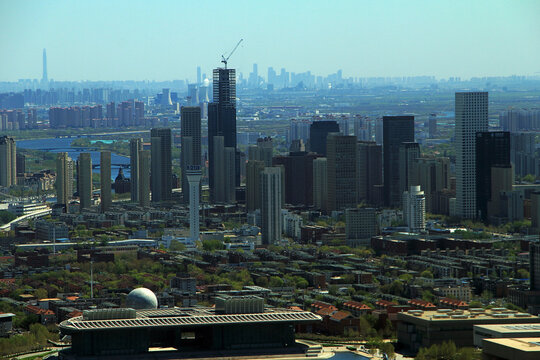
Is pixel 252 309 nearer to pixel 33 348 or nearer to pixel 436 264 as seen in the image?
pixel 33 348

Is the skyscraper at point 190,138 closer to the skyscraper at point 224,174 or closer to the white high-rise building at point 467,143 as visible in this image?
the skyscraper at point 224,174

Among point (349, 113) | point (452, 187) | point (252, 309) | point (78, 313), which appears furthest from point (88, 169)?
point (349, 113)

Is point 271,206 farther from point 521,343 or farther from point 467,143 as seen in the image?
Result: point 521,343

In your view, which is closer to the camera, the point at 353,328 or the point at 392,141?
the point at 353,328

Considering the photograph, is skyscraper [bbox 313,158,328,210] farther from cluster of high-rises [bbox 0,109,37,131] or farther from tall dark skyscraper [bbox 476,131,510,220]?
cluster of high-rises [bbox 0,109,37,131]

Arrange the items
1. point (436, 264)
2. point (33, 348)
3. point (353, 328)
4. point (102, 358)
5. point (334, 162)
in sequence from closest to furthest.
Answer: point (102, 358), point (33, 348), point (353, 328), point (436, 264), point (334, 162)

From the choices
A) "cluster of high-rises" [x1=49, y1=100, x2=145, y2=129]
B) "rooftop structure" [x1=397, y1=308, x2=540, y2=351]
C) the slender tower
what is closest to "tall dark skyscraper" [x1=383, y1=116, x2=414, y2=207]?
the slender tower

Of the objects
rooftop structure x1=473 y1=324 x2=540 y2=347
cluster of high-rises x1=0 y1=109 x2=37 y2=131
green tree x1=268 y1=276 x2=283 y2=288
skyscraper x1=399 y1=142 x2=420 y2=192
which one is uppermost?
cluster of high-rises x1=0 y1=109 x2=37 y2=131
